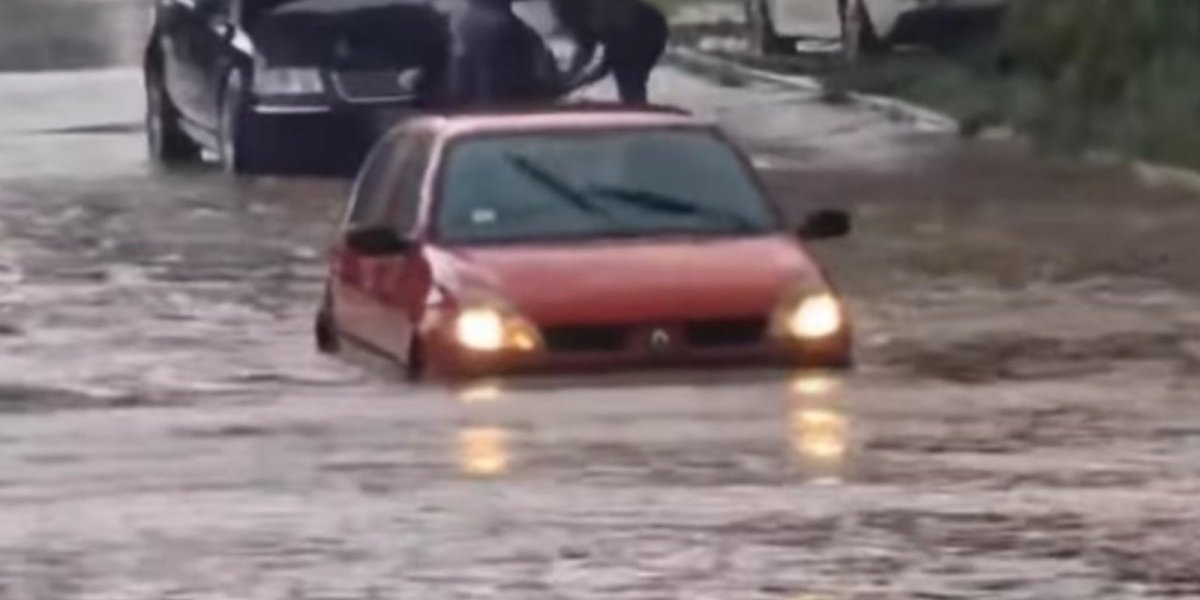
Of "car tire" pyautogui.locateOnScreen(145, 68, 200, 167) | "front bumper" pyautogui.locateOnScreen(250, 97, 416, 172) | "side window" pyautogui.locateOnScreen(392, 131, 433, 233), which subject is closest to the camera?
"side window" pyautogui.locateOnScreen(392, 131, 433, 233)

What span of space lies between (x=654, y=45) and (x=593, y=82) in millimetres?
614

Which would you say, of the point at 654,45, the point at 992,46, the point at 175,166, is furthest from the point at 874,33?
the point at 175,166

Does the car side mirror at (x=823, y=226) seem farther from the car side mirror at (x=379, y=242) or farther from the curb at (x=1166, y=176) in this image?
the curb at (x=1166, y=176)

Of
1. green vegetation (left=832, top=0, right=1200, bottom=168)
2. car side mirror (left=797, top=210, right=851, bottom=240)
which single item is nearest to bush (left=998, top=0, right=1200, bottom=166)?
green vegetation (left=832, top=0, right=1200, bottom=168)

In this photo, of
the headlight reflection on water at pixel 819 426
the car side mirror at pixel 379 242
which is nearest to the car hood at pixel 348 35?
the car side mirror at pixel 379 242

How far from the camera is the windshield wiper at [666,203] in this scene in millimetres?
18453

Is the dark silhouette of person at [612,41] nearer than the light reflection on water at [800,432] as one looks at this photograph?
No

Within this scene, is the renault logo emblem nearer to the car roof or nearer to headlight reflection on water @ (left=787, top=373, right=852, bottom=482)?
headlight reflection on water @ (left=787, top=373, right=852, bottom=482)

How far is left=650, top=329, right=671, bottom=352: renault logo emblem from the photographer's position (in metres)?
17.3

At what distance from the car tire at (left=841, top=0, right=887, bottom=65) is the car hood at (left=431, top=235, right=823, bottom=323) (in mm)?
22413

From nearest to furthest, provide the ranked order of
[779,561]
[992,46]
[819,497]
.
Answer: [779,561] < [819,497] < [992,46]

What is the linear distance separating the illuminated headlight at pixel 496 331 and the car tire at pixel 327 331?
105 inches

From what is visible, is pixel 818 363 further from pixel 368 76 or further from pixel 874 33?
pixel 874 33

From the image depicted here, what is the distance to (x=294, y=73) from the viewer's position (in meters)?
30.2
